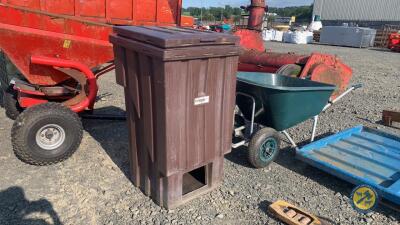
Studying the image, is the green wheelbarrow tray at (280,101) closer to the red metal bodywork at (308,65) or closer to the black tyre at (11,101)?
the red metal bodywork at (308,65)

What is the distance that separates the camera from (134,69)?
284cm

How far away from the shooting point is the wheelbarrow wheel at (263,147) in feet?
11.9

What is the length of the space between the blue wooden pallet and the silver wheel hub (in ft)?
8.98

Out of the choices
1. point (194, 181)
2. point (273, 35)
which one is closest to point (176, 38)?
point (194, 181)

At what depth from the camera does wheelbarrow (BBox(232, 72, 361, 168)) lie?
3.62 m

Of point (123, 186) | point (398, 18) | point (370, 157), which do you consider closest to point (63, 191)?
point (123, 186)

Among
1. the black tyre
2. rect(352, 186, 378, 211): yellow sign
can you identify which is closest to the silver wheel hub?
the black tyre

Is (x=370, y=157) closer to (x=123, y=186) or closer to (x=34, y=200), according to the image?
(x=123, y=186)

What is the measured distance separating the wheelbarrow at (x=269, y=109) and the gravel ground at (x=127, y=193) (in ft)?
0.94

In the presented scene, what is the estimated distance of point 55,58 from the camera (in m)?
3.93

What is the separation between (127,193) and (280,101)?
6.23 feet

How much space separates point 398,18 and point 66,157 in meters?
40.7

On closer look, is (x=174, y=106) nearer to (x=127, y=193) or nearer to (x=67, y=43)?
(x=127, y=193)

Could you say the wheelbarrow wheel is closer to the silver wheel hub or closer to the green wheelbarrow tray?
the green wheelbarrow tray
